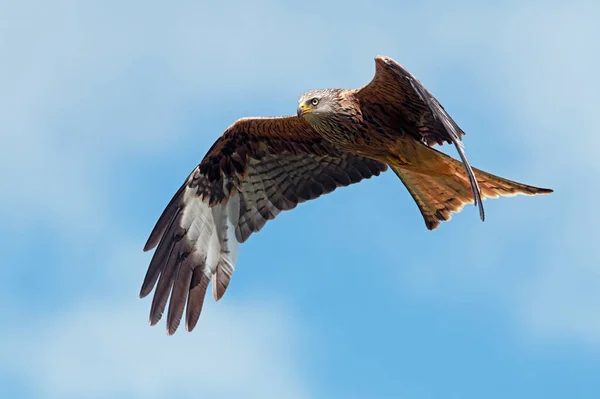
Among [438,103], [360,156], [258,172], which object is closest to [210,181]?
[258,172]

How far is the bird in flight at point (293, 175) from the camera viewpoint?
10305 mm

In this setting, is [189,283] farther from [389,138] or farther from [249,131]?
[389,138]

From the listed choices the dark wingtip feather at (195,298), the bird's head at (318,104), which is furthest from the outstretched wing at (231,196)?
the bird's head at (318,104)

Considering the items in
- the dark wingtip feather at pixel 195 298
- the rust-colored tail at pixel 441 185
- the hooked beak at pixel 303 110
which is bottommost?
the dark wingtip feather at pixel 195 298

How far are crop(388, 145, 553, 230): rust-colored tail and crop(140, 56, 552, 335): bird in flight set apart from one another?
1cm

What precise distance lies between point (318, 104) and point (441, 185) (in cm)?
156

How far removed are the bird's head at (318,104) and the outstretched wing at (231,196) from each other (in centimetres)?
70

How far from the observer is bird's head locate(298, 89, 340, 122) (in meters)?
10.3

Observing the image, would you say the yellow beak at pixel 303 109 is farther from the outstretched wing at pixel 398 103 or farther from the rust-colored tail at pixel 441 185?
the rust-colored tail at pixel 441 185

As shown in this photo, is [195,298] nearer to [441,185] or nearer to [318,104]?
[318,104]

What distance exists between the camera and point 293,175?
38.5 ft

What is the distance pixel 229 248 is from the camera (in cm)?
1181

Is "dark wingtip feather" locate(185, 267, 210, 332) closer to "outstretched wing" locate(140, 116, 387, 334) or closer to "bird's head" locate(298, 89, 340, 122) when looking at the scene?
"outstretched wing" locate(140, 116, 387, 334)

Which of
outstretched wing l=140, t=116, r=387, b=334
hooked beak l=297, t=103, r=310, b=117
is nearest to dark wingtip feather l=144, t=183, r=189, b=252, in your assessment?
outstretched wing l=140, t=116, r=387, b=334
